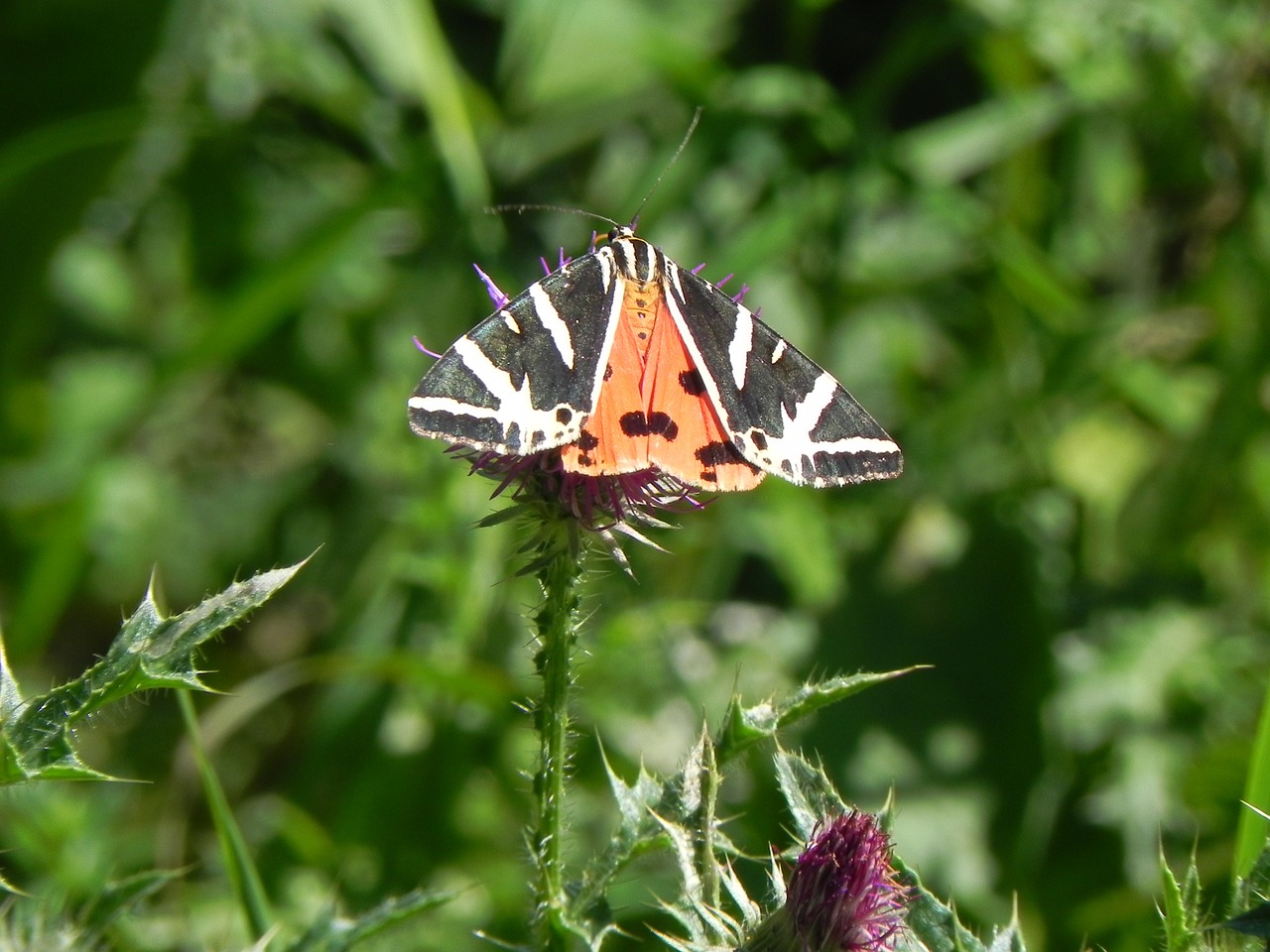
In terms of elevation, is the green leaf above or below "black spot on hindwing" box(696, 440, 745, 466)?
below

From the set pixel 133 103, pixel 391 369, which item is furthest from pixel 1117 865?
pixel 133 103

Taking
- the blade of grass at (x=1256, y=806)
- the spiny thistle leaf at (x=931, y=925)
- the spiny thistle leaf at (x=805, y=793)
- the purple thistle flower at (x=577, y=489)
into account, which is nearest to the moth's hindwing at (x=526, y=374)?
the purple thistle flower at (x=577, y=489)

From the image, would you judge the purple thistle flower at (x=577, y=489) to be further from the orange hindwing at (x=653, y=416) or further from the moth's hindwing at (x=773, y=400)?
the moth's hindwing at (x=773, y=400)

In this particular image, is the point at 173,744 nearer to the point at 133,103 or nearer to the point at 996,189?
the point at 133,103

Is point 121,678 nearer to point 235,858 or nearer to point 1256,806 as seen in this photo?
point 235,858

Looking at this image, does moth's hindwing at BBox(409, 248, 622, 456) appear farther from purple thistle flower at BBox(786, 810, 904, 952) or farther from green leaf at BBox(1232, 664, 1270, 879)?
green leaf at BBox(1232, 664, 1270, 879)

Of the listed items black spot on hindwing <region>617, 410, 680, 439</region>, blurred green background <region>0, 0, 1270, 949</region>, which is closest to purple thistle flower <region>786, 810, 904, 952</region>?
black spot on hindwing <region>617, 410, 680, 439</region>
